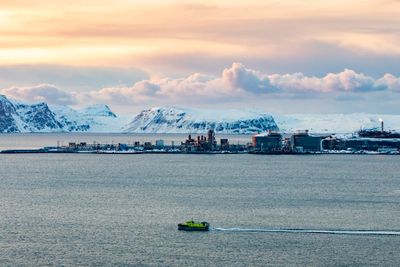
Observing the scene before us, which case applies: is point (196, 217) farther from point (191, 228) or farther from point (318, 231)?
point (318, 231)

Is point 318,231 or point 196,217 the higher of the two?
point 196,217

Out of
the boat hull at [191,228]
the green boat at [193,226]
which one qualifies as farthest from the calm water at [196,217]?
the green boat at [193,226]

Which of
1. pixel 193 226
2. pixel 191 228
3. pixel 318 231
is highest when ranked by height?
pixel 193 226

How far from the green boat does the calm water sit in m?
0.79

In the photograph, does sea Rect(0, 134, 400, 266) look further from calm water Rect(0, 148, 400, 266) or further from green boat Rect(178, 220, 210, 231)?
green boat Rect(178, 220, 210, 231)

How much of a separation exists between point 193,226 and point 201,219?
8.15m

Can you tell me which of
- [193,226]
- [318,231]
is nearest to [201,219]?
[193,226]

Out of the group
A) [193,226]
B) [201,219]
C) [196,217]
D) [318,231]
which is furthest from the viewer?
[196,217]

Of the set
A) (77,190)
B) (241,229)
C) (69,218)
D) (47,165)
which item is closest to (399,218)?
(241,229)

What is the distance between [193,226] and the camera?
71625 millimetres

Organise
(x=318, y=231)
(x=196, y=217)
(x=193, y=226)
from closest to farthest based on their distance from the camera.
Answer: (x=318, y=231) < (x=193, y=226) < (x=196, y=217)

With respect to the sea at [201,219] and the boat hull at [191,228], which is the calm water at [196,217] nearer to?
the sea at [201,219]

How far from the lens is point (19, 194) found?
4048 inches

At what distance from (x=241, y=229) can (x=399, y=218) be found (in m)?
15.3
